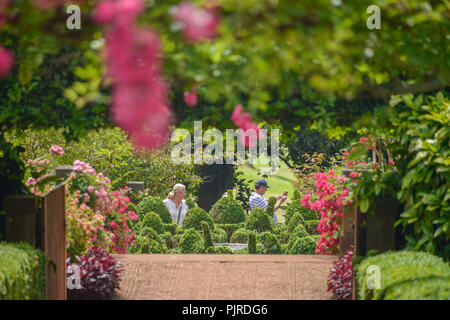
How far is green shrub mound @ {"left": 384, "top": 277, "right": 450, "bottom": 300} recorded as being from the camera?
427 cm

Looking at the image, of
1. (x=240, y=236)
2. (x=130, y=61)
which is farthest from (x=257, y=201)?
(x=130, y=61)

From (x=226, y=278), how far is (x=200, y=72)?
16.6 ft

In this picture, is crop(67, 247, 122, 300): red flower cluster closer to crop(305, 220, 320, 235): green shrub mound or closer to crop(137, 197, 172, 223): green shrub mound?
crop(137, 197, 172, 223): green shrub mound

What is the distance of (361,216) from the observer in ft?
19.9

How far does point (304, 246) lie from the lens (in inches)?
405

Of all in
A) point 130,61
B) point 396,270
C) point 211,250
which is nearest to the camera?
point 130,61

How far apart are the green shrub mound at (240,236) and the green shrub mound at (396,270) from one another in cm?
596

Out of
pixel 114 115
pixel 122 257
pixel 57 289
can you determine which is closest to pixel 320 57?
pixel 114 115

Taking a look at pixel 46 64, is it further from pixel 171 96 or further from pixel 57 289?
pixel 57 289

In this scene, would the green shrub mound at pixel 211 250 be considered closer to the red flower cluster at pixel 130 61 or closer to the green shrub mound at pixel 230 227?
the green shrub mound at pixel 230 227

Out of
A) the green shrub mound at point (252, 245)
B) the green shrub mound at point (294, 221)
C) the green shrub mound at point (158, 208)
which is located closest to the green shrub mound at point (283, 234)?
the green shrub mound at point (294, 221)

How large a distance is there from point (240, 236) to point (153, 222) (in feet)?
5.51

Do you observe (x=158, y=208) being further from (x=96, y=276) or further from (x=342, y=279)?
(x=342, y=279)

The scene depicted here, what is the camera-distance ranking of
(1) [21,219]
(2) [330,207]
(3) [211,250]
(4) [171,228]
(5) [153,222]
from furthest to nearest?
(4) [171,228] < (5) [153,222] < (3) [211,250] < (2) [330,207] < (1) [21,219]
